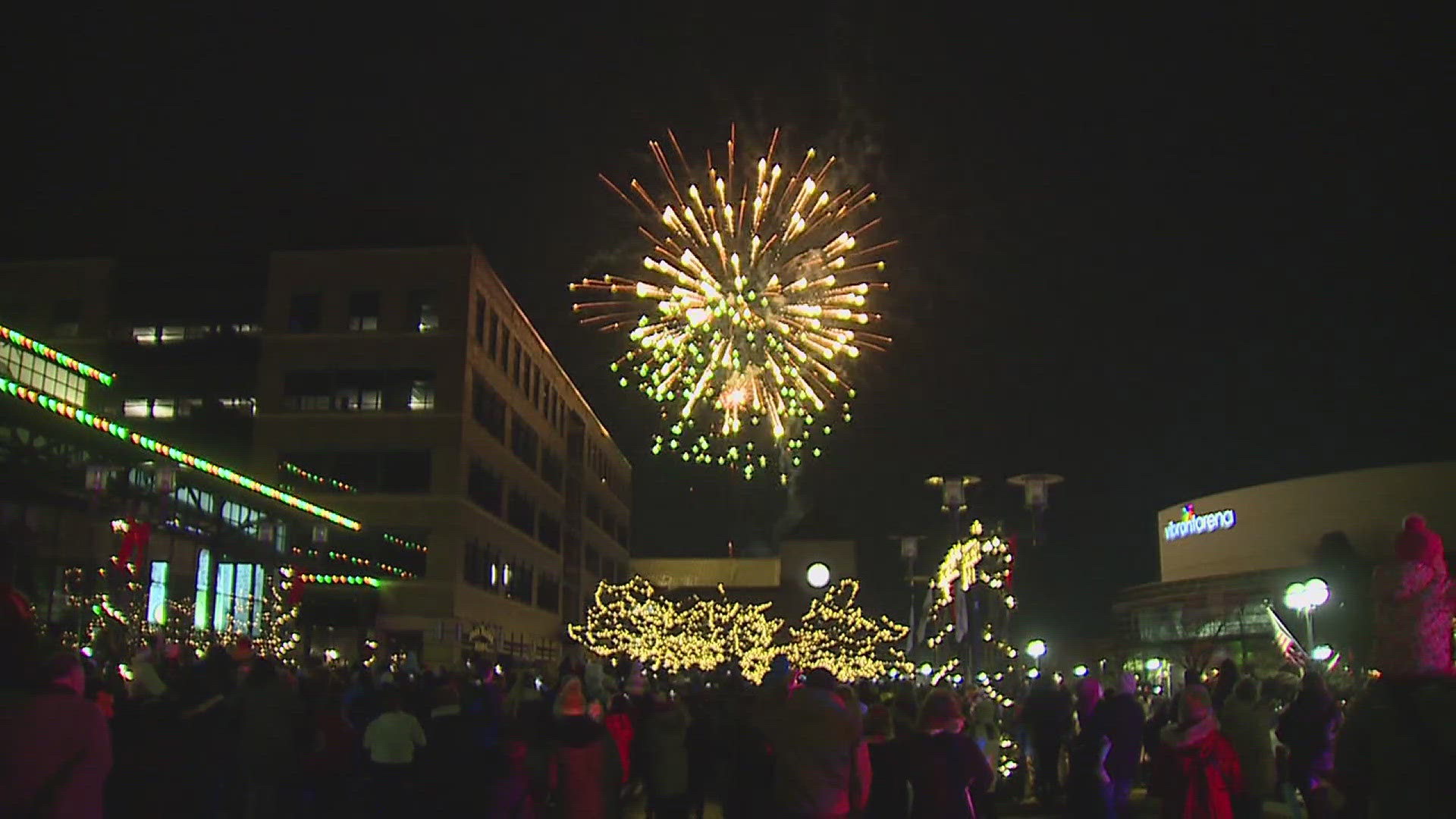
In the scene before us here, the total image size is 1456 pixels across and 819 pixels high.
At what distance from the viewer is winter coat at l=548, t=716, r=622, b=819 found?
9.45m

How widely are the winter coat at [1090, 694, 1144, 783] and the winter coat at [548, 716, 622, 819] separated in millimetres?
5148

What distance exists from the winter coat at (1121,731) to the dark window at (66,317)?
155 ft

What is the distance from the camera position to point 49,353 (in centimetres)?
3331

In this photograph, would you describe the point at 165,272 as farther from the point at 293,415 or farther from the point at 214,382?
the point at 293,415

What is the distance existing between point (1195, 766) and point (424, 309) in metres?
41.9

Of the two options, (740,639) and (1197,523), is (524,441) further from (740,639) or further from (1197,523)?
(1197,523)

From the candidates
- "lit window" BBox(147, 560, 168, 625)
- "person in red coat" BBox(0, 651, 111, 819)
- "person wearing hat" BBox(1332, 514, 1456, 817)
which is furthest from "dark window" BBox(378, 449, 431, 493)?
"person wearing hat" BBox(1332, 514, 1456, 817)

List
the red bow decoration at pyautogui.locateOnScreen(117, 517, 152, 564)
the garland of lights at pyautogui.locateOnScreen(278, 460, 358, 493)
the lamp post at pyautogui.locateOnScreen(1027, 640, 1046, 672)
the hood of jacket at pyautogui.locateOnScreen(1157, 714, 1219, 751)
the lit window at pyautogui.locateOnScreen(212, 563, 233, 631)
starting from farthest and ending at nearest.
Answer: the garland of lights at pyautogui.locateOnScreen(278, 460, 358, 493) → the lamp post at pyautogui.locateOnScreen(1027, 640, 1046, 672) → the lit window at pyautogui.locateOnScreen(212, 563, 233, 631) → the red bow decoration at pyautogui.locateOnScreen(117, 517, 152, 564) → the hood of jacket at pyautogui.locateOnScreen(1157, 714, 1219, 751)

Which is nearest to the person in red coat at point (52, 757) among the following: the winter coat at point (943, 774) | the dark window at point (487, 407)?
the winter coat at point (943, 774)

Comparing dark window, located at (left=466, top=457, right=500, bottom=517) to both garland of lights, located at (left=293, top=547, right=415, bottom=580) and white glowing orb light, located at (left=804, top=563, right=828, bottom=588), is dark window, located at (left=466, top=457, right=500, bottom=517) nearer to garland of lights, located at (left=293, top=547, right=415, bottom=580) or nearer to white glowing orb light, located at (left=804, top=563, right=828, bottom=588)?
garland of lights, located at (left=293, top=547, right=415, bottom=580)

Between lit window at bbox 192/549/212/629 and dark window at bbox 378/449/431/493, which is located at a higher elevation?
dark window at bbox 378/449/431/493

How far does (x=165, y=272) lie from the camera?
5203cm

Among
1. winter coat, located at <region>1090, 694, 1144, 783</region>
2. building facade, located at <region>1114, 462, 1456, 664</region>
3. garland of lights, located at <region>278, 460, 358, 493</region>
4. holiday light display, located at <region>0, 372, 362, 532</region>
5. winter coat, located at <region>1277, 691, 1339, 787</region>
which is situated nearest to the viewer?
winter coat, located at <region>1277, 691, 1339, 787</region>

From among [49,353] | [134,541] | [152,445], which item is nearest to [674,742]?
[134,541]
